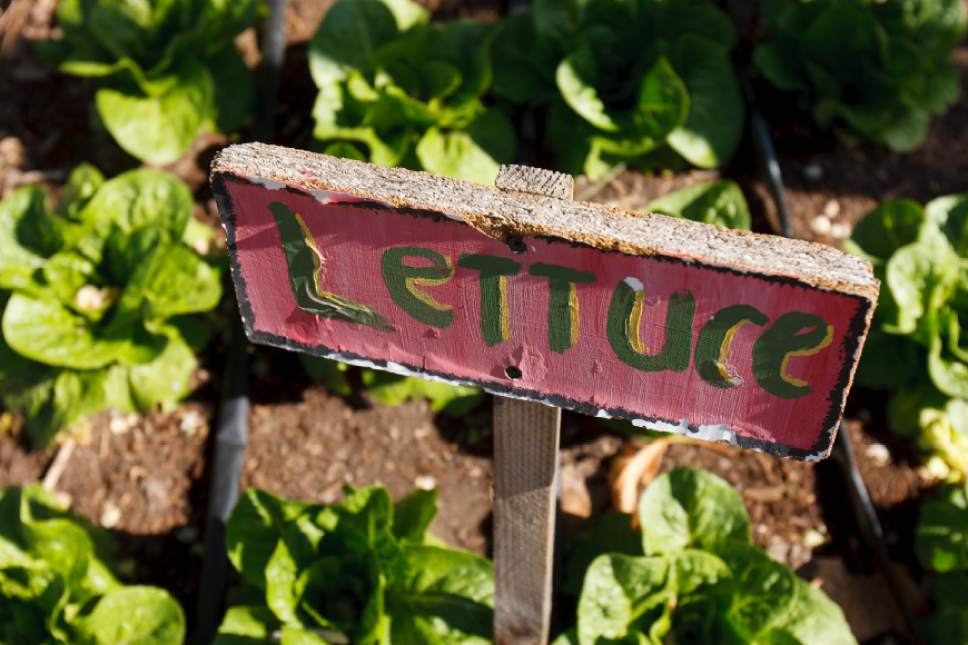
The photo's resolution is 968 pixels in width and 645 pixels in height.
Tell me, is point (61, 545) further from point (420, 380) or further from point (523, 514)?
point (523, 514)

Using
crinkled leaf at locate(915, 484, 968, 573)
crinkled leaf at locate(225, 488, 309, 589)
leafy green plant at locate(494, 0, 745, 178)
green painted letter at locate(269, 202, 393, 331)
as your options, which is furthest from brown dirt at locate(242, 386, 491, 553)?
green painted letter at locate(269, 202, 393, 331)

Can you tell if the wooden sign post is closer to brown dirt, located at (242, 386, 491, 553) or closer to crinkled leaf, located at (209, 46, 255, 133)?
brown dirt, located at (242, 386, 491, 553)

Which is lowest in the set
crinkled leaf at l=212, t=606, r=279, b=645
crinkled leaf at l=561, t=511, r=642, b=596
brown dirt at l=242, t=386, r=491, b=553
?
brown dirt at l=242, t=386, r=491, b=553

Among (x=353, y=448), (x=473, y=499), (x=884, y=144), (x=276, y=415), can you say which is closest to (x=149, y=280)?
(x=276, y=415)

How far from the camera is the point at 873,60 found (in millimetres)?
3244

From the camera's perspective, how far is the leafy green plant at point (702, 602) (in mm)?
2109

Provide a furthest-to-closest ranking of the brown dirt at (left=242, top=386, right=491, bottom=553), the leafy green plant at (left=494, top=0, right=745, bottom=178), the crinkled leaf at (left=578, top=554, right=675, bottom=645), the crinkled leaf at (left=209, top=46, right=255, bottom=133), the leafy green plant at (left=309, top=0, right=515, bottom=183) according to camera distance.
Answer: the crinkled leaf at (left=209, top=46, right=255, bottom=133)
the leafy green plant at (left=494, top=0, right=745, bottom=178)
the leafy green plant at (left=309, top=0, right=515, bottom=183)
the brown dirt at (left=242, top=386, right=491, bottom=553)
the crinkled leaf at (left=578, top=554, right=675, bottom=645)

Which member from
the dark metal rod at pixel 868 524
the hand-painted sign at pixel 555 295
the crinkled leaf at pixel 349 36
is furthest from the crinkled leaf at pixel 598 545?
the crinkled leaf at pixel 349 36

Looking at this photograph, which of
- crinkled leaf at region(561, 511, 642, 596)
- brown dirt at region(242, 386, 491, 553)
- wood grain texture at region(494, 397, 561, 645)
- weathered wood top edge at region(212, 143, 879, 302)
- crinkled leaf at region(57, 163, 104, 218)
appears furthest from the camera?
crinkled leaf at region(57, 163, 104, 218)

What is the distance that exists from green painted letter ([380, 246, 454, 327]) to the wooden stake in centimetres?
13

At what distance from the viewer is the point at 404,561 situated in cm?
221

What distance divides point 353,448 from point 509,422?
1.33 m

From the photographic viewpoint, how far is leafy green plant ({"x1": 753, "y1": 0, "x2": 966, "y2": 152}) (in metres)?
3.19

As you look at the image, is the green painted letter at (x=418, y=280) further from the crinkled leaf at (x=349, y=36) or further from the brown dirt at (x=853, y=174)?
the brown dirt at (x=853, y=174)
